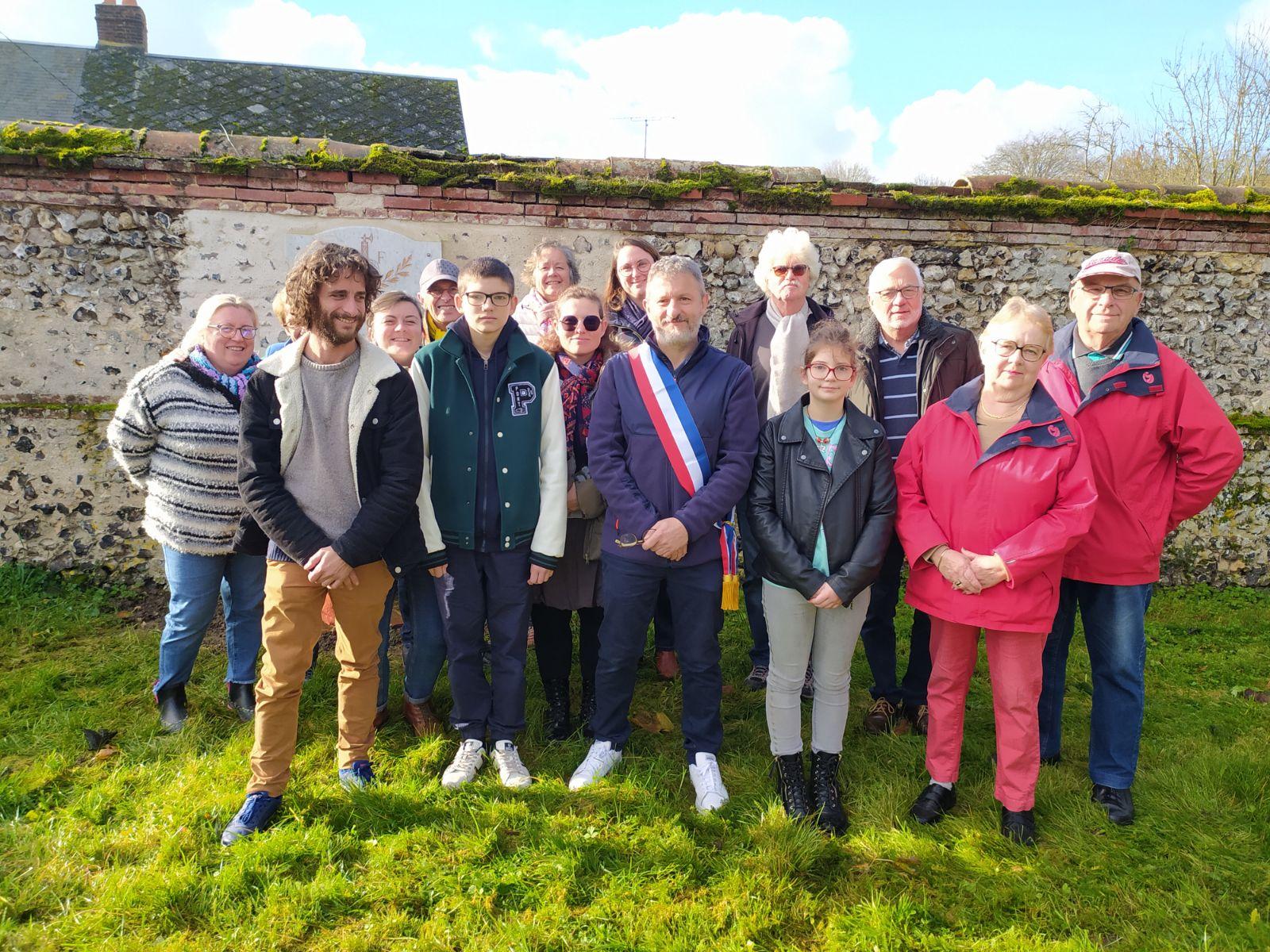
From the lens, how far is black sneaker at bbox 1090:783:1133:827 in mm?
2928

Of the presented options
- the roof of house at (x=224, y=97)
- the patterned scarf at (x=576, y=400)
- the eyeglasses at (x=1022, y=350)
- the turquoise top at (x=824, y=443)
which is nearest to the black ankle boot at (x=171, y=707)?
the patterned scarf at (x=576, y=400)

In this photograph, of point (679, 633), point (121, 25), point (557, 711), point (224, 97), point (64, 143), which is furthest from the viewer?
point (121, 25)

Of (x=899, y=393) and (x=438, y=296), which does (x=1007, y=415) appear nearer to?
(x=899, y=393)

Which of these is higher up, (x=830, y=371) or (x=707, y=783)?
(x=830, y=371)

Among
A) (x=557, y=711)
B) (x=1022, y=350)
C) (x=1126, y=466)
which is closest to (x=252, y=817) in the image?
(x=557, y=711)

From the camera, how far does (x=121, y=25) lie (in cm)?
1245

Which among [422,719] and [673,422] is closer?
[673,422]

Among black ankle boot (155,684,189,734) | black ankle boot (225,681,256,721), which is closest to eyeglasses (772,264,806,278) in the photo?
black ankle boot (225,681,256,721)

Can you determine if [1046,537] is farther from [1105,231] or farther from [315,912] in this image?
[1105,231]

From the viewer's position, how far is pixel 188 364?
3.58 meters

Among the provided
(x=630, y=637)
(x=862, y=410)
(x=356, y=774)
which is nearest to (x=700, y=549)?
(x=630, y=637)

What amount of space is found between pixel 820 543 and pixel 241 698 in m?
2.98

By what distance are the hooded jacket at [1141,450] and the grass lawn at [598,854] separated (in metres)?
1.02

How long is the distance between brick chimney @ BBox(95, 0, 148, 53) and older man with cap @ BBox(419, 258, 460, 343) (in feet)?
40.0
